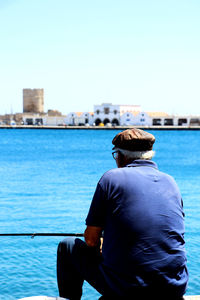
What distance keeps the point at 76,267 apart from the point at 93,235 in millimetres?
294

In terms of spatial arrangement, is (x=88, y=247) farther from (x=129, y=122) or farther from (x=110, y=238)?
(x=129, y=122)

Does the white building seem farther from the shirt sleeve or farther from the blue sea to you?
the shirt sleeve

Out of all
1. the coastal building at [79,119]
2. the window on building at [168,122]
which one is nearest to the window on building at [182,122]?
the window on building at [168,122]

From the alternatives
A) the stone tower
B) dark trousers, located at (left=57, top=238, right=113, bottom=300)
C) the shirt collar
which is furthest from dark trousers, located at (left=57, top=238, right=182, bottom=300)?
the stone tower

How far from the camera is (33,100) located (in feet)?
433

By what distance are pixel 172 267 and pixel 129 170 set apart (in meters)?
0.52

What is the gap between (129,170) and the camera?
2.18 meters

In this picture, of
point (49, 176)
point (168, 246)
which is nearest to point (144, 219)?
point (168, 246)

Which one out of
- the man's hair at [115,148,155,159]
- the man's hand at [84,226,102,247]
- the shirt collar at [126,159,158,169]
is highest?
the man's hair at [115,148,155,159]

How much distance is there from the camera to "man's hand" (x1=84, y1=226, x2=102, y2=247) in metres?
2.30

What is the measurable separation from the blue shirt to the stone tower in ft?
430

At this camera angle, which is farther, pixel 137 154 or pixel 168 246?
pixel 137 154

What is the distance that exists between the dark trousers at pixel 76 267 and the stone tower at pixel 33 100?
130787 mm

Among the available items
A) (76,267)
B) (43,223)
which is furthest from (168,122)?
(76,267)
